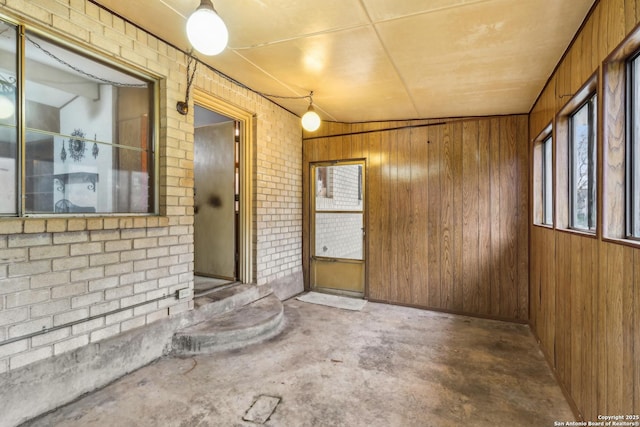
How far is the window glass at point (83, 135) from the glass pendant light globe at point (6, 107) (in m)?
0.08

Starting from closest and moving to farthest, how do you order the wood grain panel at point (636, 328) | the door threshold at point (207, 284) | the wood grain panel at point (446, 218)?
1. the wood grain panel at point (636, 328)
2. the door threshold at point (207, 284)
3. the wood grain panel at point (446, 218)

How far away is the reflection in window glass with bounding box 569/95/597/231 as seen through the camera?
221cm

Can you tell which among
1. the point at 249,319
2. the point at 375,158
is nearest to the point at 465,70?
the point at 375,158

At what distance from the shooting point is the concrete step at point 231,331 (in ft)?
9.84

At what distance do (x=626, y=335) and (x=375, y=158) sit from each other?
3.58 meters

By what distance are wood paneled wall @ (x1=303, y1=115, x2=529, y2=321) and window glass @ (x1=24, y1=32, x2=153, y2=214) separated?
299 cm

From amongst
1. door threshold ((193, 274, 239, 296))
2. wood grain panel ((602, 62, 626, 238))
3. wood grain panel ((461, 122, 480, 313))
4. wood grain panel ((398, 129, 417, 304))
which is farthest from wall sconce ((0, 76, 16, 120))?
wood grain panel ((461, 122, 480, 313))

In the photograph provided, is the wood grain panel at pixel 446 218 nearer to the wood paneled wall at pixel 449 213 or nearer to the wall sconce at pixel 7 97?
the wood paneled wall at pixel 449 213

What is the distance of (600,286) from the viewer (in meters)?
1.84

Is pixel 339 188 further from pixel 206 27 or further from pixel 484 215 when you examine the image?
pixel 206 27

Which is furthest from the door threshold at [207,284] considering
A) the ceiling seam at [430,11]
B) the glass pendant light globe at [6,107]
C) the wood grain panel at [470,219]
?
the ceiling seam at [430,11]

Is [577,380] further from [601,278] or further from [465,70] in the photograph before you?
[465,70]

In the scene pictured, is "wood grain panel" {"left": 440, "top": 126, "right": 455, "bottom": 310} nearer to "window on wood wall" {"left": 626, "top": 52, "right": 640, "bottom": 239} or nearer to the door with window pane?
the door with window pane

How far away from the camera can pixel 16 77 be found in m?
2.08
